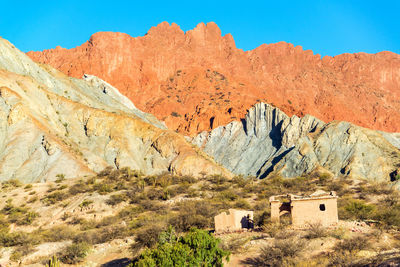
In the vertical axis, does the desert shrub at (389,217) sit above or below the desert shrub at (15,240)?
above

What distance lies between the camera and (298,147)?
266ft

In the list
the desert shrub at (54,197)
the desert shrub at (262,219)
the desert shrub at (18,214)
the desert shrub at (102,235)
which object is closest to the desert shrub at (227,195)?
the desert shrub at (262,219)

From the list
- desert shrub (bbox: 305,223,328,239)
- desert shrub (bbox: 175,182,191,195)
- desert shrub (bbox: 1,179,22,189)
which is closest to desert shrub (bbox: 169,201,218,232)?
desert shrub (bbox: 305,223,328,239)

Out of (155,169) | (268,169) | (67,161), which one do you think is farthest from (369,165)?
(67,161)

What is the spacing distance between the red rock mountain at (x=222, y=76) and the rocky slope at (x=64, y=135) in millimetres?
41506

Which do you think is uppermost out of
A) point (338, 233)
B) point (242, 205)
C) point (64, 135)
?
point (64, 135)

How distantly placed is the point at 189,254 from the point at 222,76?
12993cm

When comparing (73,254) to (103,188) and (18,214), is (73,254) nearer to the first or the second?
(18,214)

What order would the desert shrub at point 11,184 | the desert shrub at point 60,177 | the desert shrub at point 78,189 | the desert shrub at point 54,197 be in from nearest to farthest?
the desert shrub at point 54,197
the desert shrub at point 78,189
the desert shrub at point 11,184
the desert shrub at point 60,177

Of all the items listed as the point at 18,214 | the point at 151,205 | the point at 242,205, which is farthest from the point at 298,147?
the point at 18,214

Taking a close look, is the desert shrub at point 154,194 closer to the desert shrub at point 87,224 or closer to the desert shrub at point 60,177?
the desert shrub at point 87,224

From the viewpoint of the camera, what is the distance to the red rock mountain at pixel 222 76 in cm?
12912

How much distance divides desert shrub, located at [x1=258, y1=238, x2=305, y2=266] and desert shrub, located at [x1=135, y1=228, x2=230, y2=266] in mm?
1632

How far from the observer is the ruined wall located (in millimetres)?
22031
